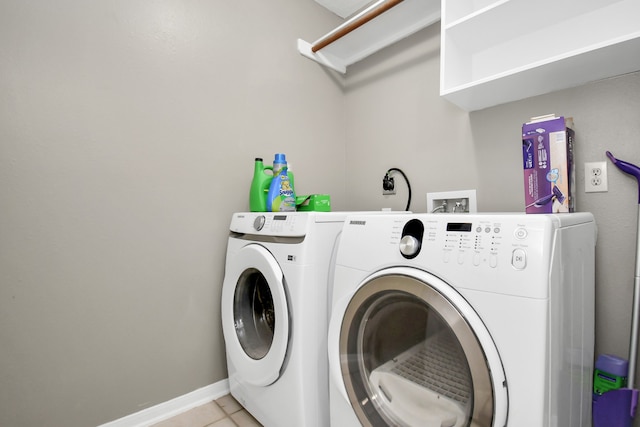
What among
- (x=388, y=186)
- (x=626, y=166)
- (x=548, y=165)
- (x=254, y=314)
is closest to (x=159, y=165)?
(x=254, y=314)

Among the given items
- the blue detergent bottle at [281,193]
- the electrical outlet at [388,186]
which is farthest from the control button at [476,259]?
the electrical outlet at [388,186]

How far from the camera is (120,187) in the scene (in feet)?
4.29

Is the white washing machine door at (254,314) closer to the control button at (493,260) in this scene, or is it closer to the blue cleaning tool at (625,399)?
the control button at (493,260)

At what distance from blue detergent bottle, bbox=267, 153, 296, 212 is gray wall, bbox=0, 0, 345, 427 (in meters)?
0.30

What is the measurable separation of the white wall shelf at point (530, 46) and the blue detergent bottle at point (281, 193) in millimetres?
809

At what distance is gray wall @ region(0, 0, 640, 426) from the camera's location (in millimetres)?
1109

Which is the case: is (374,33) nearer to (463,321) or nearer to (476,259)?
(476,259)

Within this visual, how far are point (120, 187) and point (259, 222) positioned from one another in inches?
24.6

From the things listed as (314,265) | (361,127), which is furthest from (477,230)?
(361,127)

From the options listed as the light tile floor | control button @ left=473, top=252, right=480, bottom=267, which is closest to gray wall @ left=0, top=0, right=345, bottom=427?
the light tile floor

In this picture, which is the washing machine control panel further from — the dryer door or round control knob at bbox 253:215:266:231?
the dryer door

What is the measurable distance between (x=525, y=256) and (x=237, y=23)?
1.78 m

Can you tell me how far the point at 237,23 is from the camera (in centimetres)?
166

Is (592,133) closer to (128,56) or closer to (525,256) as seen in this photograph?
(525,256)
